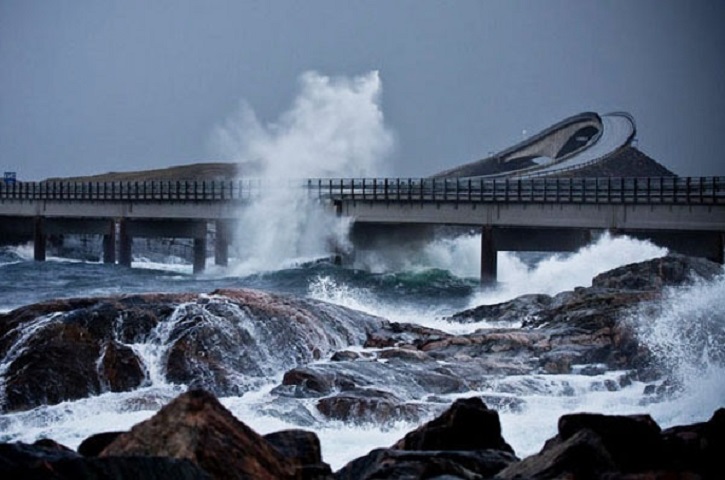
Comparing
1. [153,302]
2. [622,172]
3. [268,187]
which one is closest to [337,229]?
[268,187]

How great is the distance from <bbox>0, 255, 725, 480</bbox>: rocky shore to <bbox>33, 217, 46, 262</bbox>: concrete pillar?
47518 mm

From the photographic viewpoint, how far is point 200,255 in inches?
2709

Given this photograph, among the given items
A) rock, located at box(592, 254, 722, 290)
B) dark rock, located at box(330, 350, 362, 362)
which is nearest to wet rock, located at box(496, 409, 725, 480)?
dark rock, located at box(330, 350, 362, 362)

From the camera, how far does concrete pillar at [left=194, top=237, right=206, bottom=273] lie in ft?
225

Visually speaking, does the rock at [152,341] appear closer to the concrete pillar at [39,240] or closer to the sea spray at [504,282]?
the sea spray at [504,282]

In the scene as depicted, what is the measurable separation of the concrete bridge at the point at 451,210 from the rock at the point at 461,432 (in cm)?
3803

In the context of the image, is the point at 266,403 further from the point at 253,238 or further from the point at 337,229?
the point at 253,238

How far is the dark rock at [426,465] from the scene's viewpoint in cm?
1187

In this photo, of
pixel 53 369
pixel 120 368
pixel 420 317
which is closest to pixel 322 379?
pixel 120 368

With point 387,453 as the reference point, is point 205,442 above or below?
above

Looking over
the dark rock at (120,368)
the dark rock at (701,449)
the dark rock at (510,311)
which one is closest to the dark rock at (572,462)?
the dark rock at (701,449)

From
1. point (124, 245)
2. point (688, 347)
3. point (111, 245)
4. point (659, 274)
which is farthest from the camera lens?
point (111, 245)

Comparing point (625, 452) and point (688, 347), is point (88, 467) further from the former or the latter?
point (688, 347)

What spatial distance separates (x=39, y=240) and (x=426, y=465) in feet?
222
